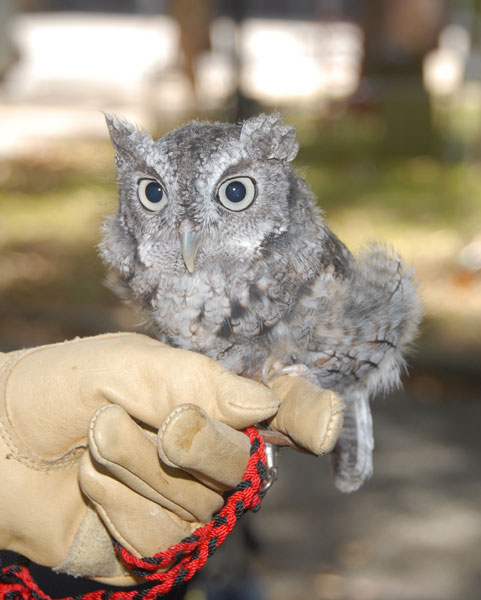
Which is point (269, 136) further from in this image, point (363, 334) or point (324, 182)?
point (324, 182)

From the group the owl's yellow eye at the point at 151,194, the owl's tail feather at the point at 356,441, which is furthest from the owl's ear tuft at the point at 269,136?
the owl's tail feather at the point at 356,441

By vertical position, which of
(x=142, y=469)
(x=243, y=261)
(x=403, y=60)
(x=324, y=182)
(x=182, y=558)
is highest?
(x=403, y=60)

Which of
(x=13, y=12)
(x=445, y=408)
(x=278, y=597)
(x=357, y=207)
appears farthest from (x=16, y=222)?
(x=278, y=597)

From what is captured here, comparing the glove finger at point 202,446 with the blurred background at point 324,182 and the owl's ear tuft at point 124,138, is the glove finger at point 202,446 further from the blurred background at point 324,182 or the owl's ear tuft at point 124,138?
the blurred background at point 324,182

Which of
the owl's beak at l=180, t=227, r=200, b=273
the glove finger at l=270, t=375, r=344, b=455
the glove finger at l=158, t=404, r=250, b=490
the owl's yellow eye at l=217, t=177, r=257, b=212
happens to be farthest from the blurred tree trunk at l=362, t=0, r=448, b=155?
→ the glove finger at l=158, t=404, r=250, b=490

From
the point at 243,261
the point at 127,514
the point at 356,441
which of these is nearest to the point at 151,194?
the point at 243,261

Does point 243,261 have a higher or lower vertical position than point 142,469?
higher
